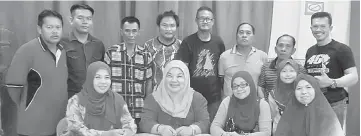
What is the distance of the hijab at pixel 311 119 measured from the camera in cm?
236

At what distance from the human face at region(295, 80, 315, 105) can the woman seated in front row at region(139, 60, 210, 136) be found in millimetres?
651

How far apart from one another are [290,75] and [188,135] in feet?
2.81

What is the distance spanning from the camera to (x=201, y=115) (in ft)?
8.74

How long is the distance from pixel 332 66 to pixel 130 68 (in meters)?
1.52

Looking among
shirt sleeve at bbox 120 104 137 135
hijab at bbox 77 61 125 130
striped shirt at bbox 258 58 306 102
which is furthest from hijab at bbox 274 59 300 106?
hijab at bbox 77 61 125 130

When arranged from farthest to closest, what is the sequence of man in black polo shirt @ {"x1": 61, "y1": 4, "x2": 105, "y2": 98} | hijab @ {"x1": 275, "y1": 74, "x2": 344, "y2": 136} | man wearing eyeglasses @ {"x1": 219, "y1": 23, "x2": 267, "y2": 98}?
man wearing eyeglasses @ {"x1": 219, "y1": 23, "x2": 267, "y2": 98}
man in black polo shirt @ {"x1": 61, "y1": 4, "x2": 105, "y2": 98}
hijab @ {"x1": 275, "y1": 74, "x2": 344, "y2": 136}

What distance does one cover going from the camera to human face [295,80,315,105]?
7.87ft

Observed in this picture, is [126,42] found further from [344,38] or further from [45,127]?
[344,38]

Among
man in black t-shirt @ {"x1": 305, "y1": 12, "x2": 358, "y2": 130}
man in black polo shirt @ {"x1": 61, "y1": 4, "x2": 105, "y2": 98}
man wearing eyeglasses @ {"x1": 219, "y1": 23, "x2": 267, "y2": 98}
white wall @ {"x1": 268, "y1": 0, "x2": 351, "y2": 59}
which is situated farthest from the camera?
white wall @ {"x1": 268, "y1": 0, "x2": 351, "y2": 59}

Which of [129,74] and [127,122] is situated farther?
[129,74]

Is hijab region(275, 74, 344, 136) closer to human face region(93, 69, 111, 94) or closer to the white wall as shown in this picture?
human face region(93, 69, 111, 94)

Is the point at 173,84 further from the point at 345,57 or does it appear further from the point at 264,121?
the point at 345,57

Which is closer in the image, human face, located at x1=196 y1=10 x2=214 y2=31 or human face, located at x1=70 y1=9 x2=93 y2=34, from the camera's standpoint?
human face, located at x1=70 y1=9 x2=93 y2=34

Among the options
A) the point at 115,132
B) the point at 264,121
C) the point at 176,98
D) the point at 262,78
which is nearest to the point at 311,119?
the point at 264,121
